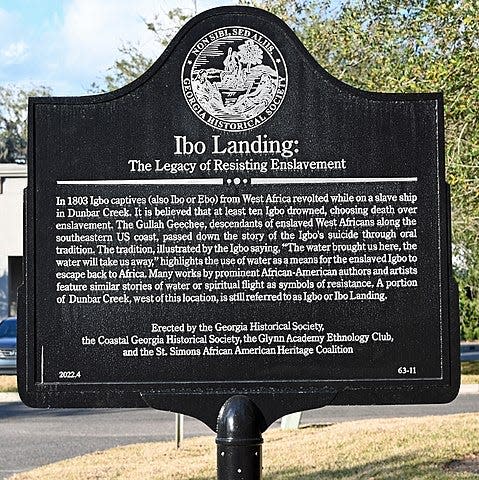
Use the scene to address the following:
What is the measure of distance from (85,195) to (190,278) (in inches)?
25.1

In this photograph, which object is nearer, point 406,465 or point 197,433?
point 406,465

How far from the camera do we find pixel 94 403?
5387mm

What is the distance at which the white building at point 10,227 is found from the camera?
3419 centimetres

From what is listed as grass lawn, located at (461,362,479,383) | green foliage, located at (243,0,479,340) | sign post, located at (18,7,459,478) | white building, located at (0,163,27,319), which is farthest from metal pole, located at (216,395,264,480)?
white building, located at (0,163,27,319)

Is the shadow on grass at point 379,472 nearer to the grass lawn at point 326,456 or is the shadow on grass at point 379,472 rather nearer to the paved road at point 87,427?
the grass lawn at point 326,456

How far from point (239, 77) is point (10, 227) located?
29.9 m

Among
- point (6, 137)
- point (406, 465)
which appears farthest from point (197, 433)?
point (6, 137)

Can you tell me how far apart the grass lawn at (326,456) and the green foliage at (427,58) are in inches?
93.5

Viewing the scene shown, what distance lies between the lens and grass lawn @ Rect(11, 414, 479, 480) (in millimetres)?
Result: 9312

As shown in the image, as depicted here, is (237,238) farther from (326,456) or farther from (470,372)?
(470,372)

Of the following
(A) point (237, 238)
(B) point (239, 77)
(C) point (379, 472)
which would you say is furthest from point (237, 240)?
Answer: (C) point (379, 472)

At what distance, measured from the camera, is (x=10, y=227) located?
113 ft

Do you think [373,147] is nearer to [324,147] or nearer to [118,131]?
[324,147]

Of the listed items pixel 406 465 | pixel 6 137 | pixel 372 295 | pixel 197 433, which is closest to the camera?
pixel 372 295
